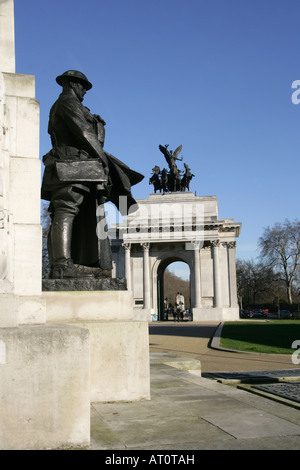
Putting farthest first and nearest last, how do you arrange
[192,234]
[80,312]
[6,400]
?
1. [192,234]
2. [80,312]
3. [6,400]

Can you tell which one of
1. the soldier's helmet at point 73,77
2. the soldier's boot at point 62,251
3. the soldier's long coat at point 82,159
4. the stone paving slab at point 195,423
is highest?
the soldier's helmet at point 73,77

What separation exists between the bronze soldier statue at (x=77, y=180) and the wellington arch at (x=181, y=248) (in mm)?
44443

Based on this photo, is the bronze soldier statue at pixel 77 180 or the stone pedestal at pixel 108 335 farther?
the bronze soldier statue at pixel 77 180

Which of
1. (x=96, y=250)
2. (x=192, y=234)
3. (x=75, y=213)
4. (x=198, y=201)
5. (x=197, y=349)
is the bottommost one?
(x=197, y=349)

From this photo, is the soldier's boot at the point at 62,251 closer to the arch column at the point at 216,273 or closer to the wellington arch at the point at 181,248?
the wellington arch at the point at 181,248

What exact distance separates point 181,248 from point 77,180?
48.3 meters

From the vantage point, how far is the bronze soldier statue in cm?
554

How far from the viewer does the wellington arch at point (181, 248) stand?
51438 mm

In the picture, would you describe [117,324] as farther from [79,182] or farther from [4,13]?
[4,13]

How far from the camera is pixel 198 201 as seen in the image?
5294 centimetres

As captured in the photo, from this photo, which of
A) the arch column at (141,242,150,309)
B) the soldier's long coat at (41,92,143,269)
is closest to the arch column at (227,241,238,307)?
the arch column at (141,242,150,309)

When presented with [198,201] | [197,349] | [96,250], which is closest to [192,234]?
[198,201]

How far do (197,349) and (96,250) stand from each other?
1216 cm

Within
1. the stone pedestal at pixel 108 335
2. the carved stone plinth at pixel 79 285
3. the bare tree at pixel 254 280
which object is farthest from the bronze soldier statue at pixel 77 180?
the bare tree at pixel 254 280
